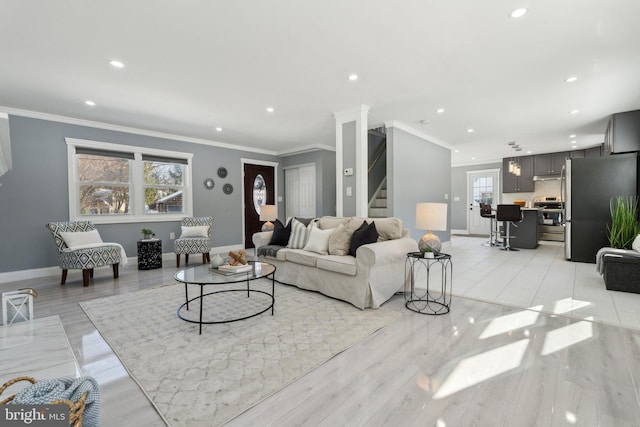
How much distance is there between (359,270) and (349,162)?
2.17 m

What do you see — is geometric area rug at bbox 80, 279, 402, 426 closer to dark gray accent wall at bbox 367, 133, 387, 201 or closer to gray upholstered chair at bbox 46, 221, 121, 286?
gray upholstered chair at bbox 46, 221, 121, 286

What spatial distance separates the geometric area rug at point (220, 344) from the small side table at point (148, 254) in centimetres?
146

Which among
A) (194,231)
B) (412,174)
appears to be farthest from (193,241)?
(412,174)

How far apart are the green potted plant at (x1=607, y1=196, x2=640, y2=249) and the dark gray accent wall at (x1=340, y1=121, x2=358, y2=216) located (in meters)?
3.88

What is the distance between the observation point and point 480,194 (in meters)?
9.66

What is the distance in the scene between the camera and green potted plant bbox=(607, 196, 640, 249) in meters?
4.15

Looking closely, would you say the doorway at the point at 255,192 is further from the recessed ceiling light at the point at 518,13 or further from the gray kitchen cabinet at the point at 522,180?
the gray kitchen cabinet at the point at 522,180

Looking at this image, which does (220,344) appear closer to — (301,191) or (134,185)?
(134,185)

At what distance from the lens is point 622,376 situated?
1783mm

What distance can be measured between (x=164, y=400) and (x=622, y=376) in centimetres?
273

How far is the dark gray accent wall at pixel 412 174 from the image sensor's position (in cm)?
514

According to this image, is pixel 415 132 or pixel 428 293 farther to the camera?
pixel 415 132

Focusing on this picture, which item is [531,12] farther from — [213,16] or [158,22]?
[158,22]

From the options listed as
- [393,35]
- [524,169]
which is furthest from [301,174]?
[524,169]
